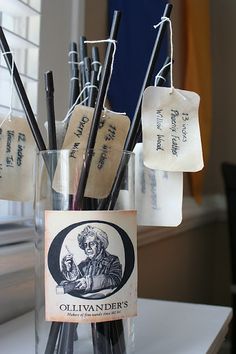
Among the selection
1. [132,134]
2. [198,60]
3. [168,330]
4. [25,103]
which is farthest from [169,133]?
[198,60]

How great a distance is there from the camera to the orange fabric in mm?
1827

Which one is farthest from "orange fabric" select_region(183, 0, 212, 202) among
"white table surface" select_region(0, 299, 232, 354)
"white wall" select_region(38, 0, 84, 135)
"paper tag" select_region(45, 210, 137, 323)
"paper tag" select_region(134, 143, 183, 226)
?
"paper tag" select_region(45, 210, 137, 323)

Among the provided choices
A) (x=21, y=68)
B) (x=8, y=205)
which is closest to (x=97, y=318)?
(x=8, y=205)

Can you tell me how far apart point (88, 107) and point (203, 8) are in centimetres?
163

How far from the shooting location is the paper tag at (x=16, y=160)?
566 mm

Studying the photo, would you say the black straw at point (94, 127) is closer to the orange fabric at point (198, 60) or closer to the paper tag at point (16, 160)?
the paper tag at point (16, 160)

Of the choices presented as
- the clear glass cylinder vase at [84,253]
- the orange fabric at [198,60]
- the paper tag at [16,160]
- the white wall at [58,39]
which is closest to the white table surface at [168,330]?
the clear glass cylinder vase at [84,253]

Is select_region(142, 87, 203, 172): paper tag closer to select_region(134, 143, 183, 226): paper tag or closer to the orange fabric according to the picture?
select_region(134, 143, 183, 226): paper tag

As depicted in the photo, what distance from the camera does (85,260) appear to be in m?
0.50

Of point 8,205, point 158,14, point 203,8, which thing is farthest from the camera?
point 203,8

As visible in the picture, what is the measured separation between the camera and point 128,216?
20.7 inches

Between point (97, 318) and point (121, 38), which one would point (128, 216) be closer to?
point (97, 318)

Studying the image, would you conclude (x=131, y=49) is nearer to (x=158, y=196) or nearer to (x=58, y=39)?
(x=58, y=39)

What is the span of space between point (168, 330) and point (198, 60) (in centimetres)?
143
